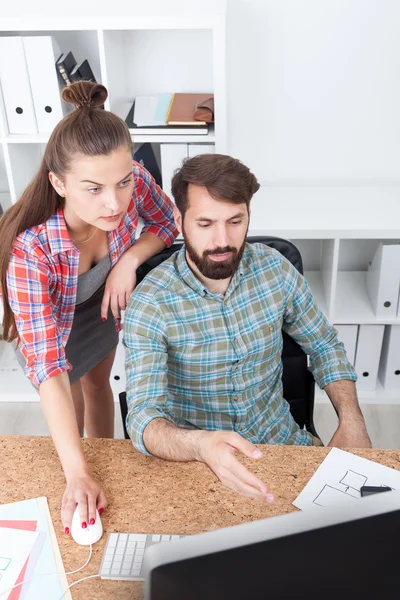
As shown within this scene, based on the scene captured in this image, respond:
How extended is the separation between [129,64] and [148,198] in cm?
103

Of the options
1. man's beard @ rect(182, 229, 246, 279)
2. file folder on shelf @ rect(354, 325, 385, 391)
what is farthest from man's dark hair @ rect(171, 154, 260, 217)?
file folder on shelf @ rect(354, 325, 385, 391)

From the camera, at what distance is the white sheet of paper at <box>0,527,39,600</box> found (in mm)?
1044

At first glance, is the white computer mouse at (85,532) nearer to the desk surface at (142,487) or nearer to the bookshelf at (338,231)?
the desk surface at (142,487)

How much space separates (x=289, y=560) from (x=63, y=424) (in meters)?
0.83

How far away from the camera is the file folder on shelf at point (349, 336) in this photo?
2609mm

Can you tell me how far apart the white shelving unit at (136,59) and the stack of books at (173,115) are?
29 millimetres

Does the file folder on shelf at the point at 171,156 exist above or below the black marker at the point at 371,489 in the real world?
above

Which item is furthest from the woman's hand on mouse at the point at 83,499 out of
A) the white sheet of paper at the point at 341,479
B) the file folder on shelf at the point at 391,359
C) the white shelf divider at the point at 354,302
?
Answer: the file folder on shelf at the point at 391,359

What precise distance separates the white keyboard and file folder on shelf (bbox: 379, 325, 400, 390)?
1.78m

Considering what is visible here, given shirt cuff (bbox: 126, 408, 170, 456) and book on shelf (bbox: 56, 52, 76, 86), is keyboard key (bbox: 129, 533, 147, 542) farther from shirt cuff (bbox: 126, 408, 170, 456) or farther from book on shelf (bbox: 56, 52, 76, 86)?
book on shelf (bbox: 56, 52, 76, 86)

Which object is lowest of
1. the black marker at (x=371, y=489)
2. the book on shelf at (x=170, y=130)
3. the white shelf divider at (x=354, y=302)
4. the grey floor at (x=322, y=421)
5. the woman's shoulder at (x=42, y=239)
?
the grey floor at (x=322, y=421)

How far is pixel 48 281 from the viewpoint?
148 cm

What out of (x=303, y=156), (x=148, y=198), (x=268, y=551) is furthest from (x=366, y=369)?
(x=268, y=551)

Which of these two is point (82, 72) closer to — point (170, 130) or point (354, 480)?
point (170, 130)
